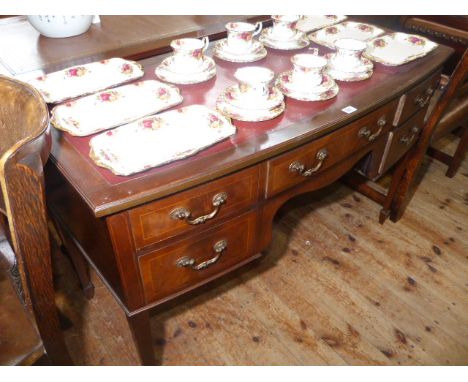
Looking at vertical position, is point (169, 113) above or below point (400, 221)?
above

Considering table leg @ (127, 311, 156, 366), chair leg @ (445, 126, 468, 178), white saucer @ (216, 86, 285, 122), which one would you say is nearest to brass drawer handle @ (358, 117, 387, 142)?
white saucer @ (216, 86, 285, 122)

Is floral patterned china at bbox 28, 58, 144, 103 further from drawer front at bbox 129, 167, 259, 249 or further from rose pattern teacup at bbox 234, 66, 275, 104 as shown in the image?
drawer front at bbox 129, 167, 259, 249

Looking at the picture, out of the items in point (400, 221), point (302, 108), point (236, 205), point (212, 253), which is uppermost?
point (302, 108)

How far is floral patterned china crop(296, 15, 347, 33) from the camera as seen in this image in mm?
1440

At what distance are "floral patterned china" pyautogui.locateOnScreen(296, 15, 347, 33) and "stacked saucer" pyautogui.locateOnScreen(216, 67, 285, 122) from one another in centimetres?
52

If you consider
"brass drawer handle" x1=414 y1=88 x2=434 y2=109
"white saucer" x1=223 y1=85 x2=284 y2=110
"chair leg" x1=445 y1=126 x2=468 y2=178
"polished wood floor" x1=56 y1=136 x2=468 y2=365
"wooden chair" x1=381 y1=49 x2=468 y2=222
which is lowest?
"polished wood floor" x1=56 y1=136 x2=468 y2=365

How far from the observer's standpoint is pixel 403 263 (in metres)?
1.59

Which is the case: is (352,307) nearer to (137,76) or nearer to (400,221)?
(400,221)

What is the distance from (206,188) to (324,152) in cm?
35

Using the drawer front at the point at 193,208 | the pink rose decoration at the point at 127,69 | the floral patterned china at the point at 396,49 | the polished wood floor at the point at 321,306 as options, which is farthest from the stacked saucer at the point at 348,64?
the polished wood floor at the point at 321,306

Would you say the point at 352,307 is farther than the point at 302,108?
Yes
